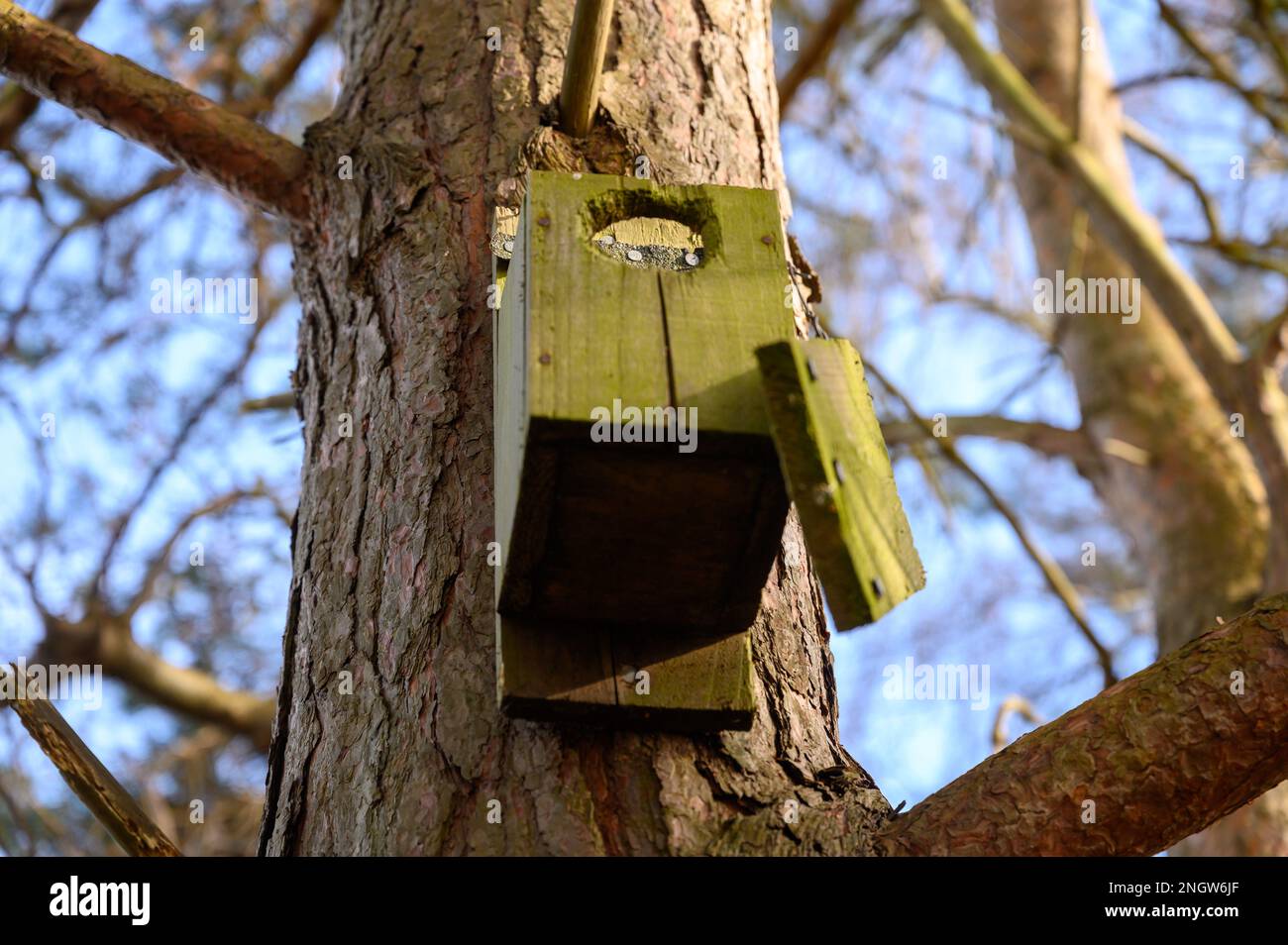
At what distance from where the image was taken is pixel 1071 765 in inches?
58.6

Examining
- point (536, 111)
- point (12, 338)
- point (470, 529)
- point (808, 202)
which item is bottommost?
point (470, 529)

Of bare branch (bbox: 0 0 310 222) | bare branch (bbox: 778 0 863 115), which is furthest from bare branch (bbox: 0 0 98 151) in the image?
bare branch (bbox: 778 0 863 115)

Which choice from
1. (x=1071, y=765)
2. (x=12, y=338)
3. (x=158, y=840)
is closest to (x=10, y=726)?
(x=12, y=338)

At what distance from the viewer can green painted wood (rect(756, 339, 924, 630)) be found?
4.02ft

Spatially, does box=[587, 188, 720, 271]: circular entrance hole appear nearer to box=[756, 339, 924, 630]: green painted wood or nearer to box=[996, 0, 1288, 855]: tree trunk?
box=[756, 339, 924, 630]: green painted wood

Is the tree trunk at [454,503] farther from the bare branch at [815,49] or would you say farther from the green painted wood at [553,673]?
the bare branch at [815,49]

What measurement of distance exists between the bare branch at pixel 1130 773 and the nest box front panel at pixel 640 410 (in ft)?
1.07

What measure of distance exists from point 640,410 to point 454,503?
452 mm

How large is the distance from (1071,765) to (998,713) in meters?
1.95

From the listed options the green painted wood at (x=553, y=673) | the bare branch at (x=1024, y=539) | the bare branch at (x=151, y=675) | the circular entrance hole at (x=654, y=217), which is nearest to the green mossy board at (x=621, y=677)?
the green painted wood at (x=553, y=673)

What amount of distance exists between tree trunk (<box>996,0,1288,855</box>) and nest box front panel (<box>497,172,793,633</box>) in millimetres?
2627

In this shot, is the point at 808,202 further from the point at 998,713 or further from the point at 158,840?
the point at 158,840

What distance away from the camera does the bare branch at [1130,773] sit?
4.81 feet
